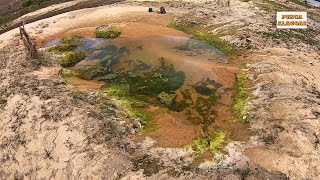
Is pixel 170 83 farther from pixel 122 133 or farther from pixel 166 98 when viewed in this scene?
pixel 122 133

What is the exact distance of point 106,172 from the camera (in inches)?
536

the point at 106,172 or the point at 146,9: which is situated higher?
the point at 146,9

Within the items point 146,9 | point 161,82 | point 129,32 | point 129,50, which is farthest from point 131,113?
point 146,9

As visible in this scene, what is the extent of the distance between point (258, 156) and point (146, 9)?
77.4ft

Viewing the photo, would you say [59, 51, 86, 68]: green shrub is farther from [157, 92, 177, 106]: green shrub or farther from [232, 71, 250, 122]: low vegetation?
[232, 71, 250, 122]: low vegetation

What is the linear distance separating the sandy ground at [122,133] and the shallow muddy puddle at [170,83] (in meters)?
1.02

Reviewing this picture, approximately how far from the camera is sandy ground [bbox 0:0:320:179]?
13.7 meters

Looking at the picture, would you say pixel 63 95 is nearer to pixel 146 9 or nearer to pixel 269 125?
pixel 269 125

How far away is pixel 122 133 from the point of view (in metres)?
15.8

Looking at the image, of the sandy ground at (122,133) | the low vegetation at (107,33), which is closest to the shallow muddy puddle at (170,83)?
the low vegetation at (107,33)

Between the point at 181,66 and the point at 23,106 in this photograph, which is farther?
the point at 181,66

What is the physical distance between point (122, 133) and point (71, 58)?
10.1 meters

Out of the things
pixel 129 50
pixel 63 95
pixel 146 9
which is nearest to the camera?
pixel 63 95

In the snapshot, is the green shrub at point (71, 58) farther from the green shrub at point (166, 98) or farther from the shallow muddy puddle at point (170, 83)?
the green shrub at point (166, 98)
